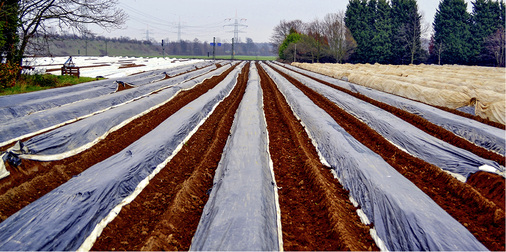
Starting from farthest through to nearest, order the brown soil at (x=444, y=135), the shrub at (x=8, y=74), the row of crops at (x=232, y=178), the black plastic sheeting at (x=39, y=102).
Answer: the shrub at (x=8, y=74)
the black plastic sheeting at (x=39, y=102)
the brown soil at (x=444, y=135)
the row of crops at (x=232, y=178)

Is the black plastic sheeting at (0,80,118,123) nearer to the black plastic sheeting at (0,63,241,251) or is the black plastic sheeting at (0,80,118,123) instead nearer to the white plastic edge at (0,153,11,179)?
the white plastic edge at (0,153,11,179)

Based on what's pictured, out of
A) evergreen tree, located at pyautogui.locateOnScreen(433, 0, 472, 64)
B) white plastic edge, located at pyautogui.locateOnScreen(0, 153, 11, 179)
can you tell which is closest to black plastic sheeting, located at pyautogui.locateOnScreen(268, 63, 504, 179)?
white plastic edge, located at pyautogui.locateOnScreen(0, 153, 11, 179)

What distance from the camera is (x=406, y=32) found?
152 feet

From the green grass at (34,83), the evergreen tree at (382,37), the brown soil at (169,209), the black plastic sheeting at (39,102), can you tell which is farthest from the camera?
the evergreen tree at (382,37)

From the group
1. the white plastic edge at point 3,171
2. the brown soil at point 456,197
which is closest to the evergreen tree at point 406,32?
the brown soil at point 456,197

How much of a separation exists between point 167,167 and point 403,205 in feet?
13.5

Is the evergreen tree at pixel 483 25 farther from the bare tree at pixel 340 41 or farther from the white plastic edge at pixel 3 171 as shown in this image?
the white plastic edge at pixel 3 171

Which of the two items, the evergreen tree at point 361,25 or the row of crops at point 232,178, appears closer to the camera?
the row of crops at point 232,178

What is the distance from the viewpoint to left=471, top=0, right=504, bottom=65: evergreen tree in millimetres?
38519

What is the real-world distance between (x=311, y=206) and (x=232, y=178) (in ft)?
4.25

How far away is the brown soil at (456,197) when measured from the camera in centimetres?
368

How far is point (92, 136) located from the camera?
6.99m

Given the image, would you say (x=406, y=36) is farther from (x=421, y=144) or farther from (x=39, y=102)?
(x=39, y=102)

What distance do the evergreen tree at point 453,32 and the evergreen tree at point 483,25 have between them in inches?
33.6
